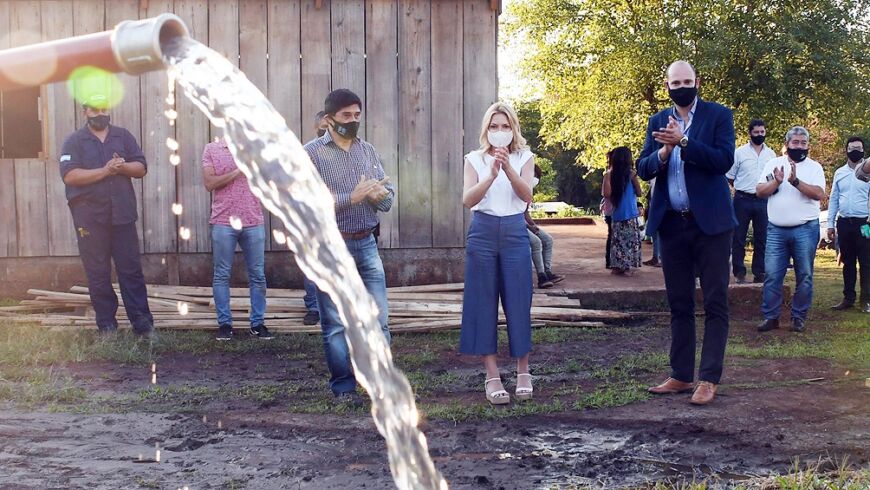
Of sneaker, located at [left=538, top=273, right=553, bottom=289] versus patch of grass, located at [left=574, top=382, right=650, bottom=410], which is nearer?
patch of grass, located at [left=574, top=382, right=650, bottom=410]

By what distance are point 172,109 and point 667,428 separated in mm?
8120

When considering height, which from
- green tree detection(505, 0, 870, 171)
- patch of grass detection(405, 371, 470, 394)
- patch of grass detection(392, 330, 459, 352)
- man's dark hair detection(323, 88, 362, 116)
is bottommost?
patch of grass detection(405, 371, 470, 394)

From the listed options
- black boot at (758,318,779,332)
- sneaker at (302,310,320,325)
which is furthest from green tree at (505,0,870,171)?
sneaker at (302,310,320,325)

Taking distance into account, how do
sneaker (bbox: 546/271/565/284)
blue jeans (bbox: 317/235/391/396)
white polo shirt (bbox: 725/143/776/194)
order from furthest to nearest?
1. sneaker (bbox: 546/271/565/284)
2. white polo shirt (bbox: 725/143/776/194)
3. blue jeans (bbox: 317/235/391/396)

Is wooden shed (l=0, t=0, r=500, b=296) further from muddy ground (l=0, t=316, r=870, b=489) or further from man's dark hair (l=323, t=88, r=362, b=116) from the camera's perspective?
man's dark hair (l=323, t=88, r=362, b=116)

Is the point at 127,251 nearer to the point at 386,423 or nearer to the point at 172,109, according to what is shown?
the point at 172,109

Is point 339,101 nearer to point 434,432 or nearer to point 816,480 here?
point 434,432

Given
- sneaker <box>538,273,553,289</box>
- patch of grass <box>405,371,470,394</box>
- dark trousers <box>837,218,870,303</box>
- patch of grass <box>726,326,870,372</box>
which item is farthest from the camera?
sneaker <box>538,273,553,289</box>

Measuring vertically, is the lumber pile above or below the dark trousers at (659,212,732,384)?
below

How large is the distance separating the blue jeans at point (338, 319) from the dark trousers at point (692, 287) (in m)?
2.15

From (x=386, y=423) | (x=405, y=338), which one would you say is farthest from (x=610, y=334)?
(x=386, y=423)

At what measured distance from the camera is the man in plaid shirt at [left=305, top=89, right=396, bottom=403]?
667 cm

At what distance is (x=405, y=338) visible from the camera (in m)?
10.1

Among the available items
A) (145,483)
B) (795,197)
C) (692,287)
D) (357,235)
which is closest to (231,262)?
(357,235)
